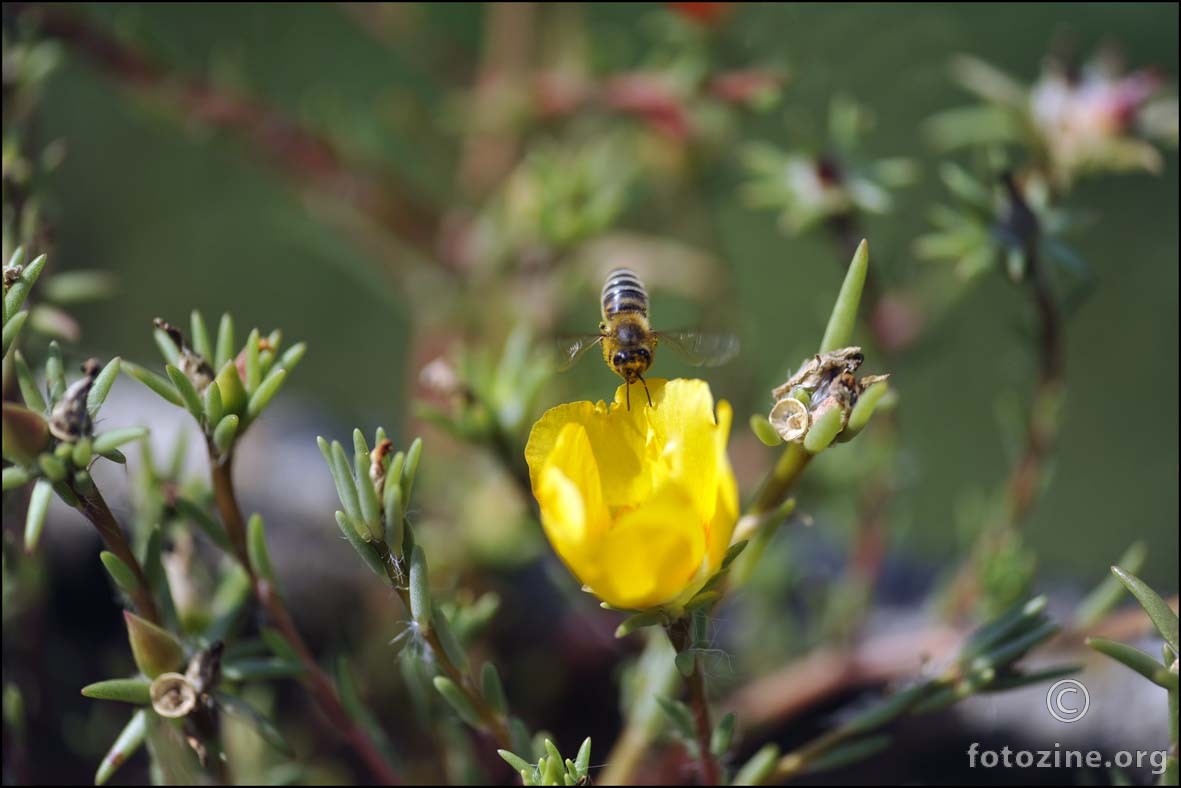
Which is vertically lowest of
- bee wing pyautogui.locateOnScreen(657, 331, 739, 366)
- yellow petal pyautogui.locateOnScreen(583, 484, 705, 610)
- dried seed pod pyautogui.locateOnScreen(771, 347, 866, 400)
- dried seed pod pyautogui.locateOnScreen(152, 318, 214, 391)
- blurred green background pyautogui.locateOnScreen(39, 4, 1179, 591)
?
yellow petal pyautogui.locateOnScreen(583, 484, 705, 610)

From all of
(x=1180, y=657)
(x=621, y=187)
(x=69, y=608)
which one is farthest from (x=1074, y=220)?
(x=69, y=608)

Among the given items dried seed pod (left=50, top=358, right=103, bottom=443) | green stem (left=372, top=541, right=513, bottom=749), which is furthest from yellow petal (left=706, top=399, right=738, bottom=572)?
dried seed pod (left=50, top=358, right=103, bottom=443)

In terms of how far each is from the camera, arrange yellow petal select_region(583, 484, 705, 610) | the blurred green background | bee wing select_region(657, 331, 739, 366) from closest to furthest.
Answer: yellow petal select_region(583, 484, 705, 610) < bee wing select_region(657, 331, 739, 366) < the blurred green background

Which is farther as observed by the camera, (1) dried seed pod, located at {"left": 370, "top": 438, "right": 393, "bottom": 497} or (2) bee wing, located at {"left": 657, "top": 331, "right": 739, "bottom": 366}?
(2) bee wing, located at {"left": 657, "top": 331, "right": 739, "bottom": 366}

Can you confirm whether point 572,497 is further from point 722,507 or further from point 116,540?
point 116,540

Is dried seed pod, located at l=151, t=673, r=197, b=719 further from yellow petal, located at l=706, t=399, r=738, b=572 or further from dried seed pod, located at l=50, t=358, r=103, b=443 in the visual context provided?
yellow petal, located at l=706, t=399, r=738, b=572

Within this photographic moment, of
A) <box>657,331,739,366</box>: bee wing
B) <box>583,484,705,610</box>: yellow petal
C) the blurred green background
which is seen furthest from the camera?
the blurred green background

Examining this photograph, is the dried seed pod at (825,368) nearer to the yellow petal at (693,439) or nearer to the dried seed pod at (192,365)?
the yellow petal at (693,439)

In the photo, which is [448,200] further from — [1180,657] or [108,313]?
[1180,657]

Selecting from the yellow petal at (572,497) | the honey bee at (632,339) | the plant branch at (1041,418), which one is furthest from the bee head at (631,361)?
the plant branch at (1041,418)
